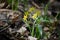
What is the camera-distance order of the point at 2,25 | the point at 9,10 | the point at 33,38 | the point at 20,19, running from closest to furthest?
the point at 33,38 → the point at 2,25 → the point at 20,19 → the point at 9,10

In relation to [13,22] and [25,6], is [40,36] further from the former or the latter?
[25,6]

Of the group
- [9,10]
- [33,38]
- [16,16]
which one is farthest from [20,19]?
[33,38]

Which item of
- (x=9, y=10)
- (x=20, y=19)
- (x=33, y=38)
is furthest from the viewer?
(x=9, y=10)

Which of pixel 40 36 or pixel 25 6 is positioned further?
pixel 25 6

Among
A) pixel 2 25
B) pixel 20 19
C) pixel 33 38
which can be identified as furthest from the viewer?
pixel 20 19

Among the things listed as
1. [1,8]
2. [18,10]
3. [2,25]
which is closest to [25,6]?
[18,10]

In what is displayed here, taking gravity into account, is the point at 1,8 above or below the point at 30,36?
above

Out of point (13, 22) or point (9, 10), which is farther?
point (9, 10)

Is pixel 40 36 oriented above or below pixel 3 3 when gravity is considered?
below

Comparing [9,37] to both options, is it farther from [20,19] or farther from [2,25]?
[20,19]
